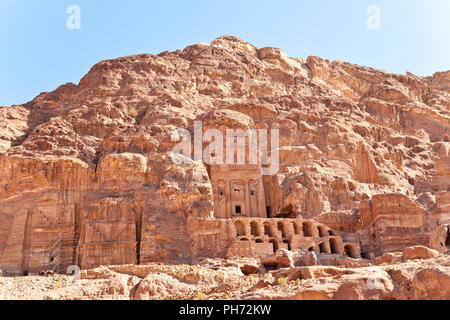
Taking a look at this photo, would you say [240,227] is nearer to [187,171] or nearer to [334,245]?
[187,171]

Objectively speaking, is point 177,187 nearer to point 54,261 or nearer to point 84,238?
point 84,238

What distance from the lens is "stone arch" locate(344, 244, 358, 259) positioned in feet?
153

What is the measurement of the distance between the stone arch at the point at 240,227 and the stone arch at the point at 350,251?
9.47 meters

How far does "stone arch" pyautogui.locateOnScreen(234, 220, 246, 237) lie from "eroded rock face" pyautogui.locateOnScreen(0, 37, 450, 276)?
1773mm

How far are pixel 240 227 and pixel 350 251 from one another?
10209mm

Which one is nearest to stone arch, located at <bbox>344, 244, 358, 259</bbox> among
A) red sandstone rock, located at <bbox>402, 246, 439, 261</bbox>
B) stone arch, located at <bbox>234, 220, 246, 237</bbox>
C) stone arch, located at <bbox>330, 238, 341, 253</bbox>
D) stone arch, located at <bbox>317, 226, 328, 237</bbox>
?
stone arch, located at <bbox>330, 238, 341, 253</bbox>

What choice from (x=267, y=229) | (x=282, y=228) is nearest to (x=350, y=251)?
(x=282, y=228)

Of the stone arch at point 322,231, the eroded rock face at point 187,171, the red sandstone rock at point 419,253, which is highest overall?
the eroded rock face at point 187,171

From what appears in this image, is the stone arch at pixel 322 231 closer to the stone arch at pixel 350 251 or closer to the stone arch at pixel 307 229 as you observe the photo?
the stone arch at pixel 307 229

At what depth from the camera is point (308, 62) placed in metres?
98.1

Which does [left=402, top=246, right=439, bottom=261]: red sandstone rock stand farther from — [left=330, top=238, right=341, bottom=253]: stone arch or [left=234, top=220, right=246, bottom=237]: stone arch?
[left=234, top=220, right=246, bottom=237]: stone arch

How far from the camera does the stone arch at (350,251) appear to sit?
153 ft

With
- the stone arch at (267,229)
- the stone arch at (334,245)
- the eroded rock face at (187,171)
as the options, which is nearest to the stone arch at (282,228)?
the eroded rock face at (187,171)

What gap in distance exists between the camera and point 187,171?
50.9 meters
